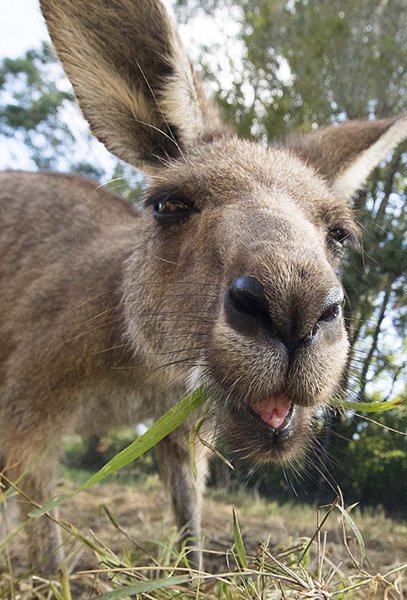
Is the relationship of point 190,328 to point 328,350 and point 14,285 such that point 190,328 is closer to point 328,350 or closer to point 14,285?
point 328,350

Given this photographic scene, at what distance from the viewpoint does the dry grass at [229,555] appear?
2033mm

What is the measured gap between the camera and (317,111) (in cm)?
837

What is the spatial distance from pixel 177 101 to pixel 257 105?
6.52m

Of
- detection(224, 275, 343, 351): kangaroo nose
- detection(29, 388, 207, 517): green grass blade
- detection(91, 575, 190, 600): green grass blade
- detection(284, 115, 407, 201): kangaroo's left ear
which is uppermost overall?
detection(284, 115, 407, 201): kangaroo's left ear

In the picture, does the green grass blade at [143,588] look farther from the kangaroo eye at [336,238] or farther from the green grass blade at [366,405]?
the kangaroo eye at [336,238]

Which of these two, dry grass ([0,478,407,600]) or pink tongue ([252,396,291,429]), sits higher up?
pink tongue ([252,396,291,429])

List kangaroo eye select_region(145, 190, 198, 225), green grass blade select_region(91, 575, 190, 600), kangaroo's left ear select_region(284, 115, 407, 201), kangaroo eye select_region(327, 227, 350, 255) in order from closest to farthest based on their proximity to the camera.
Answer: green grass blade select_region(91, 575, 190, 600), kangaroo eye select_region(145, 190, 198, 225), kangaroo eye select_region(327, 227, 350, 255), kangaroo's left ear select_region(284, 115, 407, 201)

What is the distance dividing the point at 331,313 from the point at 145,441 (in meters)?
0.81

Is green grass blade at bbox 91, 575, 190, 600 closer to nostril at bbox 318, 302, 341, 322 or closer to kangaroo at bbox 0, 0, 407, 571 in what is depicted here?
kangaroo at bbox 0, 0, 407, 571

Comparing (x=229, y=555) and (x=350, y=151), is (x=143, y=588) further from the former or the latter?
(x=350, y=151)

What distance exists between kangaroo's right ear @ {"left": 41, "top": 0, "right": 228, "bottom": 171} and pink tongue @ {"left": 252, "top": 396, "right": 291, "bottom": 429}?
1.80 metres

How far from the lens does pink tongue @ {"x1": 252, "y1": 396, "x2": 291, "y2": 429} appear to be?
2111mm

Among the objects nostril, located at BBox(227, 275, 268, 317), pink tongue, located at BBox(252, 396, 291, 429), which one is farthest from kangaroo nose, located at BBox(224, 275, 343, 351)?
pink tongue, located at BBox(252, 396, 291, 429)

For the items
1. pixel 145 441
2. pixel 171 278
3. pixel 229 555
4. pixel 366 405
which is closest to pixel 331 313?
pixel 366 405
